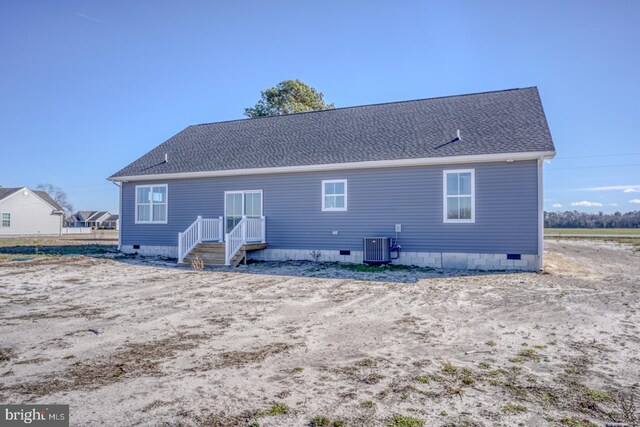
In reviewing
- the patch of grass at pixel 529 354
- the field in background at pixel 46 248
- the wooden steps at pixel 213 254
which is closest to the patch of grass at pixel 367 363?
the patch of grass at pixel 529 354

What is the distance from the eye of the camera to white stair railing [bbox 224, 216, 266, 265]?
13094mm

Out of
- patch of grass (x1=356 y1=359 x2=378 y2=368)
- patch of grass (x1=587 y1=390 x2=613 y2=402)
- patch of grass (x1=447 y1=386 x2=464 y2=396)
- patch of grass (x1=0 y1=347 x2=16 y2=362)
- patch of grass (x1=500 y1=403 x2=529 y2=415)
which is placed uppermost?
patch of grass (x1=500 y1=403 x2=529 y2=415)

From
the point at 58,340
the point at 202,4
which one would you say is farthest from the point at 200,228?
the point at 58,340

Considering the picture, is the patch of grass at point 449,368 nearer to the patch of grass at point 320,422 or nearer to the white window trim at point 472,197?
the patch of grass at point 320,422

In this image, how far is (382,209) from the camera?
42.2 ft

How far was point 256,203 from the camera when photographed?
1472 centimetres

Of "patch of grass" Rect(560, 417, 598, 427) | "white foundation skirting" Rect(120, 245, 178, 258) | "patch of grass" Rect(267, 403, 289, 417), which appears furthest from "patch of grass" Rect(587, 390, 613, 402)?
"white foundation skirting" Rect(120, 245, 178, 258)

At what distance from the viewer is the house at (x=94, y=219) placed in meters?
75.4

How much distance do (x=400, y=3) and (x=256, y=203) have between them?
842 centimetres

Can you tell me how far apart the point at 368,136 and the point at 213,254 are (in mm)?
7137

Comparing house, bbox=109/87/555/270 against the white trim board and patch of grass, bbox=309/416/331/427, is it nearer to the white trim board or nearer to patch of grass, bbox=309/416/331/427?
the white trim board

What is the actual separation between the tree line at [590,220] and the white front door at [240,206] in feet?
153

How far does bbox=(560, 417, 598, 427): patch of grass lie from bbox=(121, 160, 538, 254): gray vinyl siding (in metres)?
9.36

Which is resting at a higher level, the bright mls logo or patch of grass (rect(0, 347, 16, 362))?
the bright mls logo
